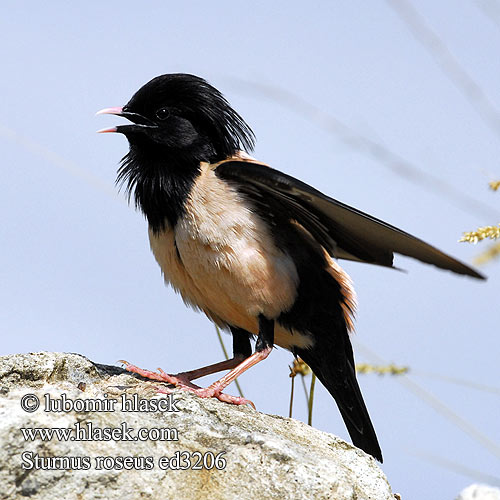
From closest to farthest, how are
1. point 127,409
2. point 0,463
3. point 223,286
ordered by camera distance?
point 0,463, point 127,409, point 223,286

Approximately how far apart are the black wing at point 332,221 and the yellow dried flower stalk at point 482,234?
165mm

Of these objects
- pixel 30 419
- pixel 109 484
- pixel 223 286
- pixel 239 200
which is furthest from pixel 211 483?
pixel 239 200

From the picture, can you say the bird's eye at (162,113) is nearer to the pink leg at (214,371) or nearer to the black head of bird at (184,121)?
the black head of bird at (184,121)

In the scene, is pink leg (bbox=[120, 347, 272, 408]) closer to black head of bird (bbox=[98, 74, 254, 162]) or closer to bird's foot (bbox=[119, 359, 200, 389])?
bird's foot (bbox=[119, 359, 200, 389])

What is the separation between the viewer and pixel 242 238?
4.71 metres

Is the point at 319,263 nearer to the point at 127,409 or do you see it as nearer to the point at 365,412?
the point at 365,412

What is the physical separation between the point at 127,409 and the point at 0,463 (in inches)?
27.7

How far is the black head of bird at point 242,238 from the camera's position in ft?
15.3

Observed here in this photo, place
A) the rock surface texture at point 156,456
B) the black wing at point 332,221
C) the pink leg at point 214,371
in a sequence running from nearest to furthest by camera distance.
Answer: the rock surface texture at point 156,456, the black wing at point 332,221, the pink leg at point 214,371

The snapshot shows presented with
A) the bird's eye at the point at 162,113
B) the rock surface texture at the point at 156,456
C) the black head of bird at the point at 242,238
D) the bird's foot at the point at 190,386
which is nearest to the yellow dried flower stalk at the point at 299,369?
the black head of bird at the point at 242,238

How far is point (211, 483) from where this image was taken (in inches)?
133

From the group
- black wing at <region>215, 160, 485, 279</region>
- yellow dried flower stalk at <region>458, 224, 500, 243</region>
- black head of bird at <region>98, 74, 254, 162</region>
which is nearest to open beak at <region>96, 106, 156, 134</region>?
black head of bird at <region>98, 74, 254, 162</region>

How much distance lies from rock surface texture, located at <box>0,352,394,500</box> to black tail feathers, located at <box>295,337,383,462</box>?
127cm

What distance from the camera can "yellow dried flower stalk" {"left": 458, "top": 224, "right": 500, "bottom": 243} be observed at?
3.92 meters
